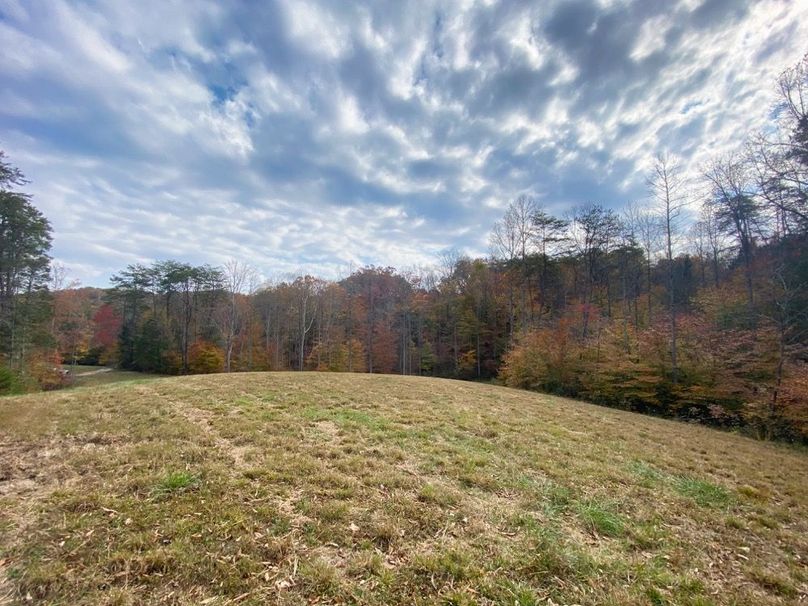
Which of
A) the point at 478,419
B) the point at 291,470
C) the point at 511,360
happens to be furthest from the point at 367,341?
the point at 291,470

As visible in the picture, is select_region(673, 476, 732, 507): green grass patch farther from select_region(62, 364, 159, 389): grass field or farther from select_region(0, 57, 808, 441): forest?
select_region(62, 364, 159, 389): grass field

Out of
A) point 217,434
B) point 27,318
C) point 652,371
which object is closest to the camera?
point 217,434

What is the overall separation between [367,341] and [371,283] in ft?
24.4

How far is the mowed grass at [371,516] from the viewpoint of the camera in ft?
7.87

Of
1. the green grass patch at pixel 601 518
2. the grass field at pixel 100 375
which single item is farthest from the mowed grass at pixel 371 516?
the grass field at pixel 100 375

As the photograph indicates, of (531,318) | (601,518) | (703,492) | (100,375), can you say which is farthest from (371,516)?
(100,375)

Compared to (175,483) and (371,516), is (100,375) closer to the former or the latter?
(175,483)

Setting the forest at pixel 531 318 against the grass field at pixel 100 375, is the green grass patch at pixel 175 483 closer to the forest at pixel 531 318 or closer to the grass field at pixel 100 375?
the forest at pixel 531 318

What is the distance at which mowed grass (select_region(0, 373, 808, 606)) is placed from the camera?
2.40 metres

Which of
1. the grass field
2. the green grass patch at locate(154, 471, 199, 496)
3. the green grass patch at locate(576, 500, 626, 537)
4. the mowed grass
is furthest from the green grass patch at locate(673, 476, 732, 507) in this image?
the grass field

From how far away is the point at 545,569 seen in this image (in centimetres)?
269

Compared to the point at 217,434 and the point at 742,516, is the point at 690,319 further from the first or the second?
the point at 217,434

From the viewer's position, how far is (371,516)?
3234 mm

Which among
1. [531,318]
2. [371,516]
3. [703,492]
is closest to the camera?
[371,516]
